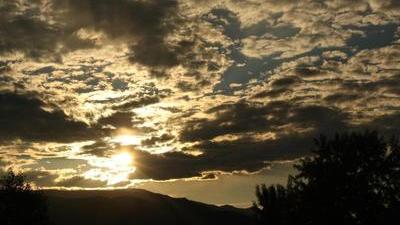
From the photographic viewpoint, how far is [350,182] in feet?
159

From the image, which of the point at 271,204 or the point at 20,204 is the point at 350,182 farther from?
the point at 20,204

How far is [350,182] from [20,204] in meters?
37.7

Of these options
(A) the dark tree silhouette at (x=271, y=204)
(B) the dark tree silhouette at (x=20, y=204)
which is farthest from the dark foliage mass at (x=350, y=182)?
(B) the dark tree silhouette at (x=20, y=204)

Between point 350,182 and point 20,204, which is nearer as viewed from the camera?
point 350,182

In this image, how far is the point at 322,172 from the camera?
163 feet

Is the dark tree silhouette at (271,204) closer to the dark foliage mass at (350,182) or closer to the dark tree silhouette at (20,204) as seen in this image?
the dark foliage mass at (350,182)

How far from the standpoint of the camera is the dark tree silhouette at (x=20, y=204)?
6303 cm

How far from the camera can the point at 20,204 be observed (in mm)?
64688

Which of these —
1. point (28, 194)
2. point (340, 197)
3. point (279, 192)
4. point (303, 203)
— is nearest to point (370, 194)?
point (340, 197)

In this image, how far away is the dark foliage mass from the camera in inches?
1890

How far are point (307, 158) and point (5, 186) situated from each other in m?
36.0

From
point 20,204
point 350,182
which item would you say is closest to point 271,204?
point 350,182

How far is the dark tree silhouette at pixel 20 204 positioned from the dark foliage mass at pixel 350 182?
3082cm

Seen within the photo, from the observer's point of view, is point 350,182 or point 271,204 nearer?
point 350,182
